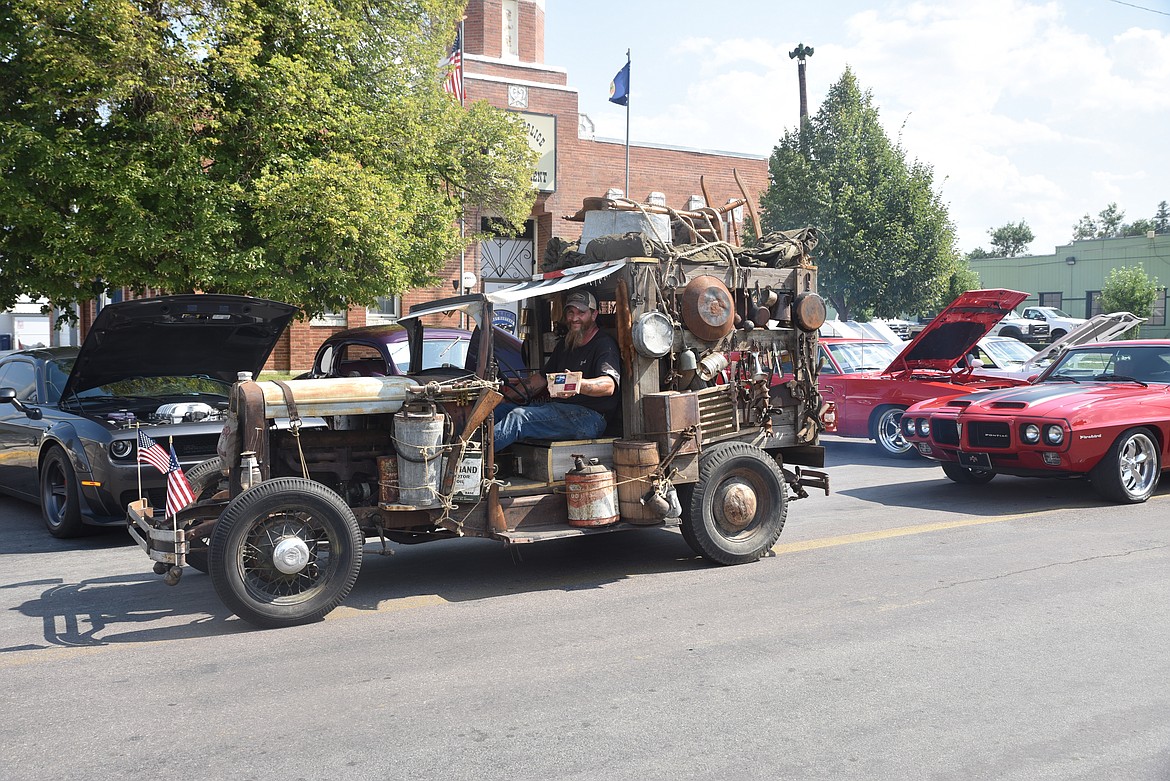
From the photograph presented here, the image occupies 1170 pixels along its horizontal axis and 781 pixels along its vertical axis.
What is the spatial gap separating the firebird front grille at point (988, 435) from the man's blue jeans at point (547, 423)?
4463mm

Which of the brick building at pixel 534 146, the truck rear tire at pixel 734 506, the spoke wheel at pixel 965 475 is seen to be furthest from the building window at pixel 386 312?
the truck rear tire at pixel 734 506

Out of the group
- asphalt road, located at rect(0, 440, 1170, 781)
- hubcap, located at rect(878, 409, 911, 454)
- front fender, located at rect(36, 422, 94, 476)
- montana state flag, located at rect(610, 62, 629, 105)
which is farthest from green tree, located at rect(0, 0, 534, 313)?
montana state flag, located at rect(610, 62, 629, 105)

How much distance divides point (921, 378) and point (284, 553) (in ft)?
32.7

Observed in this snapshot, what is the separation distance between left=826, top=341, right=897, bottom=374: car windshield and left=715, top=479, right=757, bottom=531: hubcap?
329 inches

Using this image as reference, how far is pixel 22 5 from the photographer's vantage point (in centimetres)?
1164

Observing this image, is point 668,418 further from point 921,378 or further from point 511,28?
point 511,28

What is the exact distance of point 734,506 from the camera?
7.30 meters

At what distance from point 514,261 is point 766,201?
797cm

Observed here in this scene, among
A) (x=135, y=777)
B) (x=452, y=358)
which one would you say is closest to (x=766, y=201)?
(x=452, y=358)

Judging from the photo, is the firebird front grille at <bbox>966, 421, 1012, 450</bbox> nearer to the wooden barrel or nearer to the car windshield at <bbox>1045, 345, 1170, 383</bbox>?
the car windshield at <bbox>1045, 345, 1170, 383</bbox>

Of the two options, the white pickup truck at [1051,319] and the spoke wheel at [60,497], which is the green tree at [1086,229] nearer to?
the white pickup truck at [1051,319]

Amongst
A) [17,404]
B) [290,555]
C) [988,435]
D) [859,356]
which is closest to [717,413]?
[290,555]

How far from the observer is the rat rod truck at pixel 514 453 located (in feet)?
19.4

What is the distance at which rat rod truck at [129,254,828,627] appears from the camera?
233 inches
